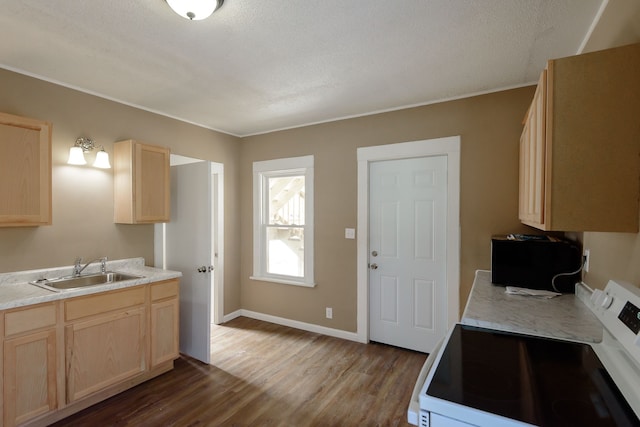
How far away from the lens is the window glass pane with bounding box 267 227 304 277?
385 centimetres

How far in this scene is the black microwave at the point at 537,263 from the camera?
2033 millimetres

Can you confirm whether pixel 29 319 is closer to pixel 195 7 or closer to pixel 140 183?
pixel 140 183

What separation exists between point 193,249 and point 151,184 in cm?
71

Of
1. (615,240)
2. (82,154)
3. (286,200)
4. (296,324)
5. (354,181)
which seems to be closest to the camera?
(615,240)

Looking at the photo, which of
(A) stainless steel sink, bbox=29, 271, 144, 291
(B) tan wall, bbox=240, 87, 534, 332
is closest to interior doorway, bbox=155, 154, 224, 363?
(A) stainless steel sink, bbox=29, 271, 144, 291

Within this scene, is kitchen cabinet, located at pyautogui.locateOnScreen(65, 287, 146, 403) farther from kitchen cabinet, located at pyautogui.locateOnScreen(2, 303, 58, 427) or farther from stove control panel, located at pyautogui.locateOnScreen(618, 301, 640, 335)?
stove control panel, located at pyautogui.locateOnScreen(618, 301, 640, 335)

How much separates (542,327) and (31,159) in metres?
3.29

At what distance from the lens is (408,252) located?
312 centimetres

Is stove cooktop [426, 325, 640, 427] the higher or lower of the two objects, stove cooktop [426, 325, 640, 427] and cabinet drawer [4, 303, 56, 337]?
the higher

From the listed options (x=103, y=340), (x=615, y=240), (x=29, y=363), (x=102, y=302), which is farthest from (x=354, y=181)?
(x=29, y=363)

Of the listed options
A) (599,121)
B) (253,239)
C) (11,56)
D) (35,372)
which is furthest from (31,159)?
(599,121)

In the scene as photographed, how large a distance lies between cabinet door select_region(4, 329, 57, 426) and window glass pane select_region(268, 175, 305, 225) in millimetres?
2427

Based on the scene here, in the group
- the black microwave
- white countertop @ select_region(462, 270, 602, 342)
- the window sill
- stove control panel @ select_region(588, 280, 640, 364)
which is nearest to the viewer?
stove control panel @ select_region(588, 280, 640, 364)

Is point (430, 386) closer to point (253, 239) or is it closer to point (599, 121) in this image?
point (599, 121)
